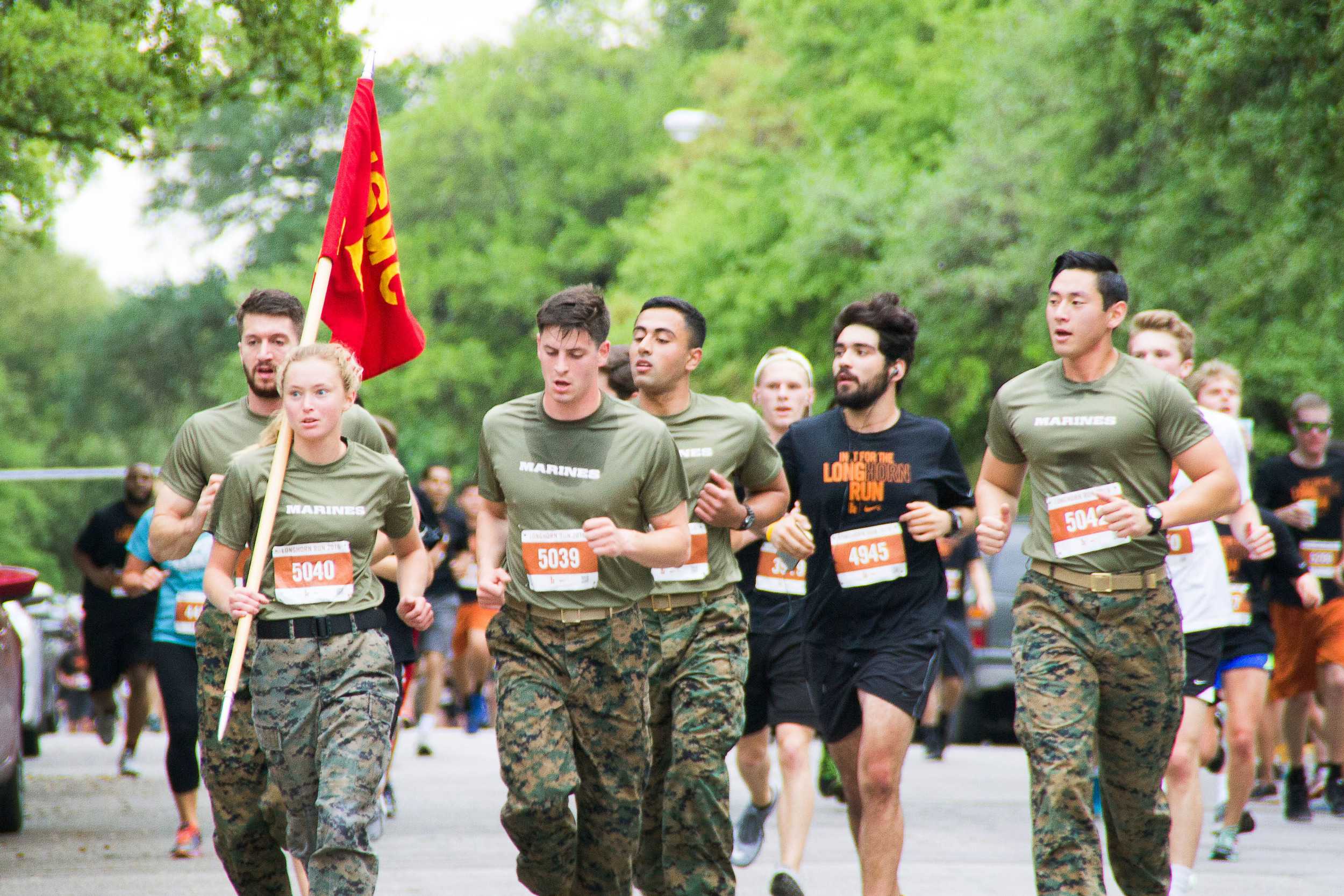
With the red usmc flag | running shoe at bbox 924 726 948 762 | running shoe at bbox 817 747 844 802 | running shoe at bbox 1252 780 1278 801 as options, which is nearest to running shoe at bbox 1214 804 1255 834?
running shoe at bbox 1252 780 1278 801

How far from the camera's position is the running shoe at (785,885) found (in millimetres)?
7371

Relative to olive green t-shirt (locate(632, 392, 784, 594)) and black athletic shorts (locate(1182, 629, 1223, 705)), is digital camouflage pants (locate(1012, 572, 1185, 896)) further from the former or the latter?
black athletic shorts (locate(1182, 629, 1223, 705))

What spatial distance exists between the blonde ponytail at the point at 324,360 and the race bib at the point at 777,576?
2795 millimetres

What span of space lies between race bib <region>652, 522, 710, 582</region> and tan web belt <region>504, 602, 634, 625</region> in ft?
2.55

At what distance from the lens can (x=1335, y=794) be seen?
11500 mm

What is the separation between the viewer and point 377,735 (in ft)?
19.5

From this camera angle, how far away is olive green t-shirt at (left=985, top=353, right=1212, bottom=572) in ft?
20.9

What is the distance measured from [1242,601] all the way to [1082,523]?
3439 millimetres

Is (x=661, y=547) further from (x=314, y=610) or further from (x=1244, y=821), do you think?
(x=1244, y=821)

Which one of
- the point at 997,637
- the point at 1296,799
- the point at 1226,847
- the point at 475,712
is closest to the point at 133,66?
the point at 1226,847

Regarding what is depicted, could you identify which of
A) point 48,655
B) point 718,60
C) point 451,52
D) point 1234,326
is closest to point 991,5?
point 718,60

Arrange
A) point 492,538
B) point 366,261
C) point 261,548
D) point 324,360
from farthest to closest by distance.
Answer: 1. point 366,261
2. point 492,538
3. point 324,360
4. point 261,548

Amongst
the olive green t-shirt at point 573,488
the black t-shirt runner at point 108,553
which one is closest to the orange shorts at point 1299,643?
the olive green t-shirt at point 573,488

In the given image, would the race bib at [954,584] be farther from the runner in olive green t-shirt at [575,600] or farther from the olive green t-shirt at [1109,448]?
the runner in olive green t-shirt at [575,600]
